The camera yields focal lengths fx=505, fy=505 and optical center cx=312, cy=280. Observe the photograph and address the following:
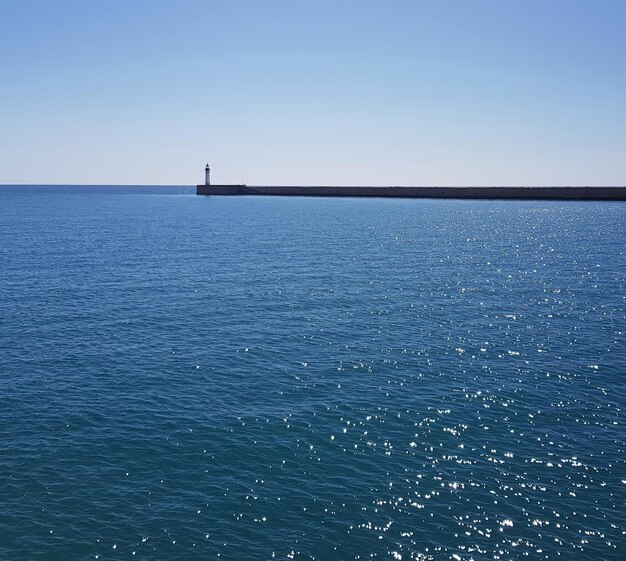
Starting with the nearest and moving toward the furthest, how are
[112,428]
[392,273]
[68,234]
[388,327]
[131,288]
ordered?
[112,428] < [388,327] < [131,288] < [392,273] < [68,234]

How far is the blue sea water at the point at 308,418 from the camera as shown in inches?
794

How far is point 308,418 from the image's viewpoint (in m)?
29.2

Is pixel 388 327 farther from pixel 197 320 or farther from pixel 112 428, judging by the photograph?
pixel 112 428

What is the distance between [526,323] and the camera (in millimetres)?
48406

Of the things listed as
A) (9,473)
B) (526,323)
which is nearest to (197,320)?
(9,473)

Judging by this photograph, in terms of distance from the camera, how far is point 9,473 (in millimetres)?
23531

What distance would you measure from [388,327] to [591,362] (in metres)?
16.4

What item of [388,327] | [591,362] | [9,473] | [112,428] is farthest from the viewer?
[388,327]

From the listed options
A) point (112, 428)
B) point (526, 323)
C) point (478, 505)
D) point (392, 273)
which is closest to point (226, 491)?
point (112, 428)

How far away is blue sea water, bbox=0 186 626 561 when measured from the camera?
20.2 meters

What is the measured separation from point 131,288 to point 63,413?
30347mm

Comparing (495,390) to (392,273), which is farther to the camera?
(392,273)

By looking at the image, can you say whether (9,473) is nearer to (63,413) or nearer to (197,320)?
(63,413)

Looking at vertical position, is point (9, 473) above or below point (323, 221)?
below
